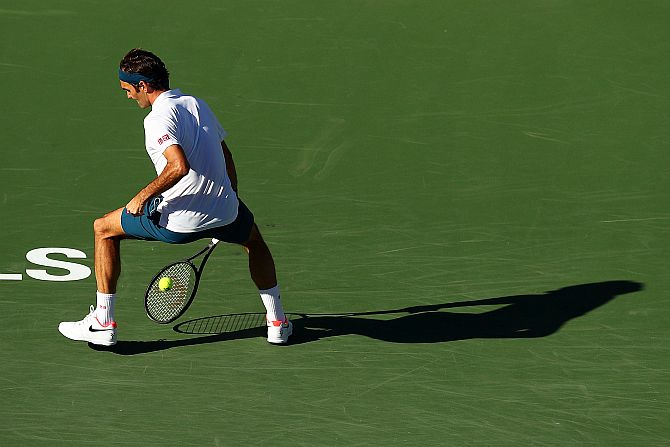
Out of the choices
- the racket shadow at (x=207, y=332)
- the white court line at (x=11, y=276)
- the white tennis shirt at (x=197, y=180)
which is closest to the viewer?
the white tennis shirt at (x=197, y=180)

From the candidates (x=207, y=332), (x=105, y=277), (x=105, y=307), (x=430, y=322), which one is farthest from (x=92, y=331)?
(x=430, y=322)

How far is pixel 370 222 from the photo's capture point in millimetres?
10930

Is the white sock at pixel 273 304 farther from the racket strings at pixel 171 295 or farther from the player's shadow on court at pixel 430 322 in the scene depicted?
the racket strings at pixel 171 295

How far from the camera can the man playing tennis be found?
8.58 meters

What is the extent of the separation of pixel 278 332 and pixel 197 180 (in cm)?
107

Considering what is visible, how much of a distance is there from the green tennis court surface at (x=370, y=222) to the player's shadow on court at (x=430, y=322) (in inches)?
0.8

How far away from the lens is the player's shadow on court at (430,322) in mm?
9328

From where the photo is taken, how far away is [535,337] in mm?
9367

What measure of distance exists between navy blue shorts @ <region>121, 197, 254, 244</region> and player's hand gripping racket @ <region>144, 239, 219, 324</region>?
0.97 feet

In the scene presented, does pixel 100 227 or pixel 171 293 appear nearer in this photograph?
pixel 100 227

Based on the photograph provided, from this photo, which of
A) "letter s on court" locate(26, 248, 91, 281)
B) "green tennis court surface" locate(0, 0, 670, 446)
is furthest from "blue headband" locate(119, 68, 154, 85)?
"letter s on court" locate(26, 248, 91, 281)

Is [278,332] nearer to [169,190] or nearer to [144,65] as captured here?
[169,190]

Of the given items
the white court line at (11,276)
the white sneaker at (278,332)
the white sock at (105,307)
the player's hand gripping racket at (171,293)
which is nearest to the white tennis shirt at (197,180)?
the player's hand gripping racket at (171,293)

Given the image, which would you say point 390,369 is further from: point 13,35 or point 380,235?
point 13,35
